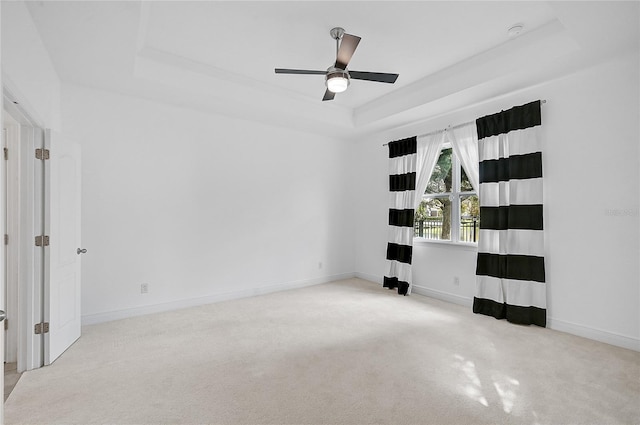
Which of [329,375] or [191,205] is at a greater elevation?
[191,205]

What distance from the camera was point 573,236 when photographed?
3246 mm

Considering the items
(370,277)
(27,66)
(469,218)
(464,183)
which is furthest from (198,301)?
(464,183)

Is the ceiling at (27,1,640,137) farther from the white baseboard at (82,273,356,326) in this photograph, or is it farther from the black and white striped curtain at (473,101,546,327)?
the white baseboard at (82,273,356,326)

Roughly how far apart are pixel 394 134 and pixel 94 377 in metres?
4.64

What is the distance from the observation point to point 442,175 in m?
4.61

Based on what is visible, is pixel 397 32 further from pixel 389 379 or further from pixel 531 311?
pixel 531 311

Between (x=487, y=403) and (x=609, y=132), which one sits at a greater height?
(x=609, y=132)

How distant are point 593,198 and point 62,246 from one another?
192 inches

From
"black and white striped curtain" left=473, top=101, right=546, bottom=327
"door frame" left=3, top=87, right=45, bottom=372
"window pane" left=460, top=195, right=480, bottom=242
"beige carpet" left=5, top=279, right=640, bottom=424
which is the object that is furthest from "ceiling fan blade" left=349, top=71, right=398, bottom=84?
"door frame" left=3, top=87, right=45, bottom=372

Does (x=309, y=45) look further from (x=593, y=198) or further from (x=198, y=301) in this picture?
(x=198, y=301)

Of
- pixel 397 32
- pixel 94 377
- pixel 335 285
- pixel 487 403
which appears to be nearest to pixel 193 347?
pixel 94 377

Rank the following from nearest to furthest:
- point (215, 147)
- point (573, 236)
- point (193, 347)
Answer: point (193, 347)
point (573, 236)
point (215, 147)

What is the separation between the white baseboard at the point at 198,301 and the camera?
3.55m

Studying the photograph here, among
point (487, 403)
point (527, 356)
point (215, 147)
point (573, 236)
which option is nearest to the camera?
point (487, 403)
